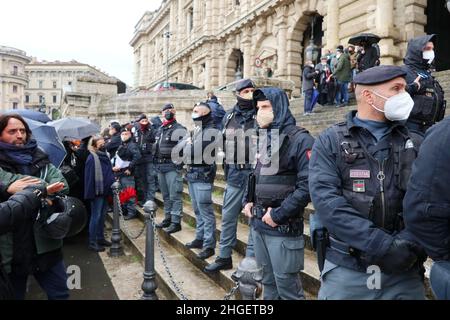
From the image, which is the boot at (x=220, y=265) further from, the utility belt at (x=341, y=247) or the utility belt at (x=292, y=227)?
the utility belt at (x=341, y=247)

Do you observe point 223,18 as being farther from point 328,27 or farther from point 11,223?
point 11,223

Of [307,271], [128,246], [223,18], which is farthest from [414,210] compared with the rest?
[223,18]

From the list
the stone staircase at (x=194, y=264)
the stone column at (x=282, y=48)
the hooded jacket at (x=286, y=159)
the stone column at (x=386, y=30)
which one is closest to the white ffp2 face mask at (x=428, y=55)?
the hooded jacket at (x=286, y=159)

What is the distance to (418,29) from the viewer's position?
43.9 feet

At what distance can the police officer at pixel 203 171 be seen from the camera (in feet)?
15.5

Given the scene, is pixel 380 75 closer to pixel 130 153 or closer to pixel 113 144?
pixel 130 153

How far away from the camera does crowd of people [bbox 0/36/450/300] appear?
1842 millimetres

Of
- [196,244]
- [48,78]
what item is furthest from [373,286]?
[48,78]

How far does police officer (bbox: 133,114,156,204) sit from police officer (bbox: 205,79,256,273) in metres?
3.66

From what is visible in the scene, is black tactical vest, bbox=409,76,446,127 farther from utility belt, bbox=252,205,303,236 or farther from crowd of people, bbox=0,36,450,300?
utility belt, bbox=252,205,303,236

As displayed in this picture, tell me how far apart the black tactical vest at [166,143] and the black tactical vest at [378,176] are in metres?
4.09

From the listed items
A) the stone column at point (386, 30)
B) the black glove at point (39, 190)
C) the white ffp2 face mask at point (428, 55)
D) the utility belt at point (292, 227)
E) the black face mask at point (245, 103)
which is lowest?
the utility belt at point (292, 227)

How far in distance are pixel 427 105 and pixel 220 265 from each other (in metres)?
2.92

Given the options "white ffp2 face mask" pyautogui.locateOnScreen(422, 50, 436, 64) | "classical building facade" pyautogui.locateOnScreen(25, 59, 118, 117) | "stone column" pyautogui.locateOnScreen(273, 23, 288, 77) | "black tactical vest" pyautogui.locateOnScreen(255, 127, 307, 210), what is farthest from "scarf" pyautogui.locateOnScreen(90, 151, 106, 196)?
"classical building facade" pyautogui.locateOnScreen(25, 59, 118, 117)
